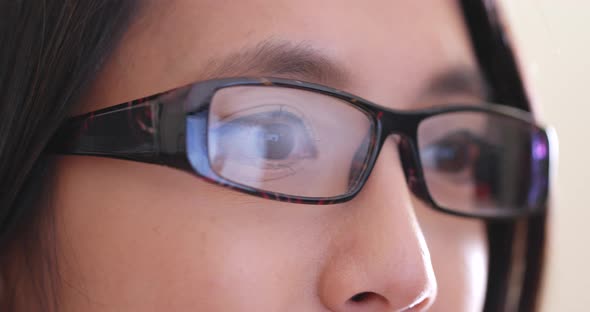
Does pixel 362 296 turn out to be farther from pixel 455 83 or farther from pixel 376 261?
pixel 455 83

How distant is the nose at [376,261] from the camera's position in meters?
0.72

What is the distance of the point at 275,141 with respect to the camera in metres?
0.78

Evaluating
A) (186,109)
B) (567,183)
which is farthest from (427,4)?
(567,183)

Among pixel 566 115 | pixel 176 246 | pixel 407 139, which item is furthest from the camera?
pixel 566 115

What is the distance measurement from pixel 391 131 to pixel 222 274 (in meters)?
0.31

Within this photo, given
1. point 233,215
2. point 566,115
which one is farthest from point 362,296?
point 566,115

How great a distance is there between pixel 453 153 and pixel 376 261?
1.35ft

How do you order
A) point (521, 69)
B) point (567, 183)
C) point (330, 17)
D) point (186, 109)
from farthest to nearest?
point (567, 183) < point (521, 69) < point (330, 17) < point (186, 109)

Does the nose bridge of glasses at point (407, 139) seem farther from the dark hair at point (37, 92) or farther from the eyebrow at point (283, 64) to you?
the dark hair at point (37, 92)

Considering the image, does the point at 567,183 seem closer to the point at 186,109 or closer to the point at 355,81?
the point at 355,81

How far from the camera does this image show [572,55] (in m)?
1.57

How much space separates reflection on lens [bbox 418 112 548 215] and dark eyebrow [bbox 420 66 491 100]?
46 mm

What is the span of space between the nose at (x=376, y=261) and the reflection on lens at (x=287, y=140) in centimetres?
4

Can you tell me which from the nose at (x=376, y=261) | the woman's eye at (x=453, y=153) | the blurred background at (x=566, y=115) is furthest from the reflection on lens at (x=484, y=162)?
the blurred background at (x=566, y=115)
